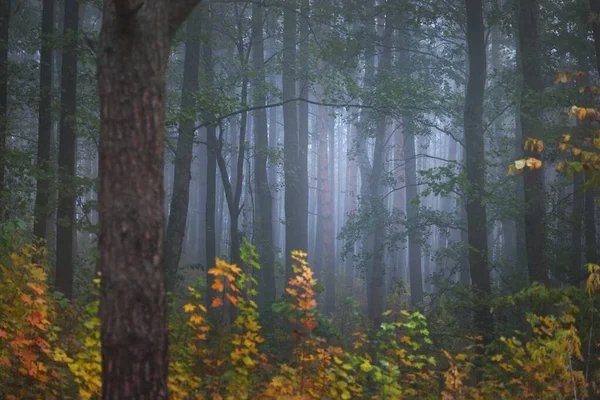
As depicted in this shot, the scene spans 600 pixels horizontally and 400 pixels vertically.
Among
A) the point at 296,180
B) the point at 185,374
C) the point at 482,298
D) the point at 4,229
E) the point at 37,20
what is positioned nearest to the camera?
the point at 185,374

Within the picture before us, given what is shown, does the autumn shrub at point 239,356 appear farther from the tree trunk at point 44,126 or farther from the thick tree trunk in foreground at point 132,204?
the tree trunk at point 44,126

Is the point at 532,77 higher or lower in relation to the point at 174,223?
higher

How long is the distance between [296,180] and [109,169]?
15005 mm

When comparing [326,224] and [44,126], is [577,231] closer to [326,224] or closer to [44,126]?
[326,224]

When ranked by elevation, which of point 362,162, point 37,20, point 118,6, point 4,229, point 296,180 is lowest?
point 4,229

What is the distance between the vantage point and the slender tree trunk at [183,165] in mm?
13125

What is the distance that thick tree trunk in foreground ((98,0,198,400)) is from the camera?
3943 mm

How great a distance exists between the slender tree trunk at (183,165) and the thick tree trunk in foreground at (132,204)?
28.1 feet

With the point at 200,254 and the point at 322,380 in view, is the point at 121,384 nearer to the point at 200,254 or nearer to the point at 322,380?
the point at 322,380

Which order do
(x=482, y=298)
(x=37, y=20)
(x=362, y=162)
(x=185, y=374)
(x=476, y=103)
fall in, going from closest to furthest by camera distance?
1. (x=185, y=374)
2. (x=482, y=298)
3. (x=476, y=103)
4. (x=37, y=20)
5. (x=362, y=162)

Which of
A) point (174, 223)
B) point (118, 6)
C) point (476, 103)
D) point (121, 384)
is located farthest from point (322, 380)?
point (476, 103)

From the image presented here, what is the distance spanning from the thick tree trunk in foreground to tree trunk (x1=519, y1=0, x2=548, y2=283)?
9.54 metres

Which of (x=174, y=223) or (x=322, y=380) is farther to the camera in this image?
(x=174, y=223)

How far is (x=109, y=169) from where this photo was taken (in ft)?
13.4
